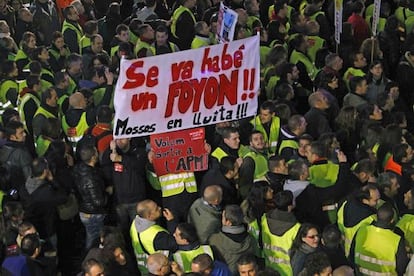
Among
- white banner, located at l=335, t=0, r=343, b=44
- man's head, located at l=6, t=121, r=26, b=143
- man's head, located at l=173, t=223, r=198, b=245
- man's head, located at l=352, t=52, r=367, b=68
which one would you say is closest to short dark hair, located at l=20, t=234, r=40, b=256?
man's head, located at l=173, t=223, r=198, b=245

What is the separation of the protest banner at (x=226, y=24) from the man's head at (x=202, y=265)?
4.97m

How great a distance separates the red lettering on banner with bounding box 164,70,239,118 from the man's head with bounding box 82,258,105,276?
201 centimetres

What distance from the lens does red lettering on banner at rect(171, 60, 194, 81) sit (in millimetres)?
8977

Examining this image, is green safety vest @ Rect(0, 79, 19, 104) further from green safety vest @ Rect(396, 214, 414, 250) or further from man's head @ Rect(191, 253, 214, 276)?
green safety vest @ Rect(396, 214, 414, 250)

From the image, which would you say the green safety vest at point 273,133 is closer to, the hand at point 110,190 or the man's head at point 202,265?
the hand at point 110,190

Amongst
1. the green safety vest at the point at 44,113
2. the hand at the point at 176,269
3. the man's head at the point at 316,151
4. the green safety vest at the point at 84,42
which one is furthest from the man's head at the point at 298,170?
the green safety vest at the point at 84,42

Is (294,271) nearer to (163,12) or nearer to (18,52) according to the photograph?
(18,52)

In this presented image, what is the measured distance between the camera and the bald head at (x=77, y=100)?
10562 mm

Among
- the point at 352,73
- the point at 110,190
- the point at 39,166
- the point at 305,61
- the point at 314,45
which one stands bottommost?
the point at 314,45

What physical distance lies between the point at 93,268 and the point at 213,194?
147 centimetres

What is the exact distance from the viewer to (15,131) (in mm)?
9859

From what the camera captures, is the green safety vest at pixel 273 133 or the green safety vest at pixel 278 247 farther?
the green safety vest at pixel 273 133

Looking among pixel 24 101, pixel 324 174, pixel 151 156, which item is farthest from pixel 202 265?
pixel 24 101

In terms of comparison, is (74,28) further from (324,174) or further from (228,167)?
(324,174)
